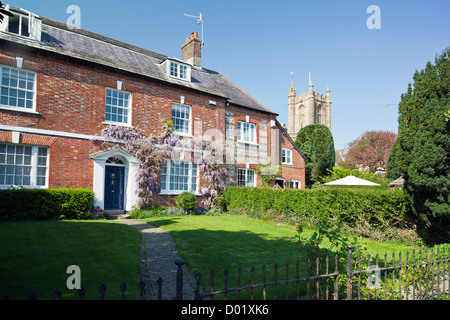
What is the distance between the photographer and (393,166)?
2739cm

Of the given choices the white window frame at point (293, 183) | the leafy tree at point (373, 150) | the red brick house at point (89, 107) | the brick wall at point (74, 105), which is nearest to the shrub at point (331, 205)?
the red brick house at point (89, 107)

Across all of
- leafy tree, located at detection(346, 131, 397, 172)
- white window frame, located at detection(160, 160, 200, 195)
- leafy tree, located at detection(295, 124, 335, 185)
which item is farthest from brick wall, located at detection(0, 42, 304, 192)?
leafy tree, located at detection(346, 131, 397, 172)

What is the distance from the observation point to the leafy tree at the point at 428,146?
26.1 feet

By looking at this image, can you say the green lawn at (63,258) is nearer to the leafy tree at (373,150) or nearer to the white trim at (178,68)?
the white trim at (178,68)

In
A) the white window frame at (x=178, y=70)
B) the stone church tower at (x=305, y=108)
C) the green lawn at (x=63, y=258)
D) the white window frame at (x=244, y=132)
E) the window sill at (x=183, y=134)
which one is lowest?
the green lawn at (x=63, y=258)

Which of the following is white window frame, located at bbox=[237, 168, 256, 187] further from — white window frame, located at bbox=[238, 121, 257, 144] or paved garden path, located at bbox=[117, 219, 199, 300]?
paved garden path, located at bbox=[117, 219, 199, 300]

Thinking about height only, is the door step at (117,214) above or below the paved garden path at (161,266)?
above

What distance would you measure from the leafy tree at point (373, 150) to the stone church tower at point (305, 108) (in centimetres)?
2562

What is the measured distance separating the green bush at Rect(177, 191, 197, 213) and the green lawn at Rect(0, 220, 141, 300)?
5958 millimetres

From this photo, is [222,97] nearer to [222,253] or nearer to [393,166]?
[222,253]

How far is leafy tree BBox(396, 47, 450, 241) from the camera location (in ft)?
26.1

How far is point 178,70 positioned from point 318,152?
20157mm

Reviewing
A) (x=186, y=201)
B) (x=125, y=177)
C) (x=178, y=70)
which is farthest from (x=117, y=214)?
(x=178, y=70)

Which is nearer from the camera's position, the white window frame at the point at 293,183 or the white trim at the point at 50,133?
the white trim at the point at 50,133
